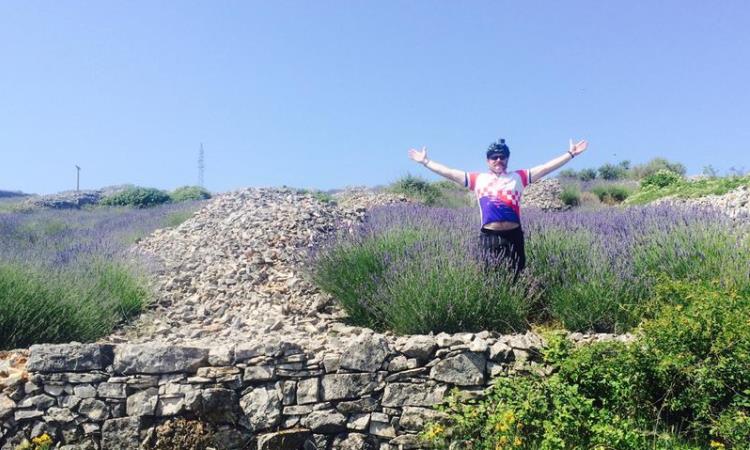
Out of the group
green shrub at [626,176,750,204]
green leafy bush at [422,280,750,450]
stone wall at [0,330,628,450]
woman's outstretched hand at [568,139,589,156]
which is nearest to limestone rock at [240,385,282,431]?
stone wall at [0,330,628,450]

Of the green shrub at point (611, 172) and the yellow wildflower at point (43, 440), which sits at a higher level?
the green shrub at point (611, 172)

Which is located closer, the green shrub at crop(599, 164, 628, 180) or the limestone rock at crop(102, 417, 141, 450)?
the limestone rock at crop(102, 417, 141, 450)

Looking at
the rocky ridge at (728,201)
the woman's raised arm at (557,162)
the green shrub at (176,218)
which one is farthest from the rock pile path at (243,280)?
the rocky ridge at (728,201)

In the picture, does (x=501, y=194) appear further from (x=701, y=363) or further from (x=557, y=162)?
(x=701, y=363)

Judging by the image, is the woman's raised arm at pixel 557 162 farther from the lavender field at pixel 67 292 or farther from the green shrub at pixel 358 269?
the lavender field at pixel 67 292

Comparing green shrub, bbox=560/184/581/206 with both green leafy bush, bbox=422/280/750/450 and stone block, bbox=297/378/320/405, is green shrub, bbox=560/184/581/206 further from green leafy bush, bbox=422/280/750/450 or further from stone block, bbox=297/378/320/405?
Answer: stone block, bbox=297/378/320/405

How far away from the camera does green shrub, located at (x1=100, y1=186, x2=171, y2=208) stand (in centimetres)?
1973

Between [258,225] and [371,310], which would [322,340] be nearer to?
[371,310]

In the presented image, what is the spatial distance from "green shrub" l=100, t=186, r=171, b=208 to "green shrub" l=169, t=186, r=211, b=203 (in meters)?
0.57

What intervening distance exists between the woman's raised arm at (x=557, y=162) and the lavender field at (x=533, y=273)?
2.63ft

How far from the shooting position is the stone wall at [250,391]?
184 inches

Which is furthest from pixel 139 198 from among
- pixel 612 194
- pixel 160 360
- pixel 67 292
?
pixel 160 360

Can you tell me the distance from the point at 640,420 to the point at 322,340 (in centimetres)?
243

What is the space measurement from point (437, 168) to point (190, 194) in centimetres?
1740
